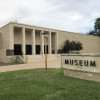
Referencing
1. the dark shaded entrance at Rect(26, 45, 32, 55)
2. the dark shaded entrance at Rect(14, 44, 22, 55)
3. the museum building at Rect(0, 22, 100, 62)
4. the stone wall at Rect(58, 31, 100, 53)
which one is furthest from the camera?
the stone wall at Rect(58, 31, 100, 53)

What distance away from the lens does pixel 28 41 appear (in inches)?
1303

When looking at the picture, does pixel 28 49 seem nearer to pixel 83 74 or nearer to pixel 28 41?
pixel 28 41

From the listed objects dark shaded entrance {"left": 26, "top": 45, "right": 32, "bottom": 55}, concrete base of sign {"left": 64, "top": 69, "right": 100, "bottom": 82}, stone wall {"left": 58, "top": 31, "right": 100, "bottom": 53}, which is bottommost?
concrete base of sign {"left": 64, "top": 69, "right": 100, "bottom": 82}

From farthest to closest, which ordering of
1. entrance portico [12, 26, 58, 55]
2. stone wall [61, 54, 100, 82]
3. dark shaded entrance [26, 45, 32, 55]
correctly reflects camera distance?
dark shaded entrance [26, 45, 32, 55], entrance portico [12, 26, 58, 55], stone wall [61, 54, 100, 82]

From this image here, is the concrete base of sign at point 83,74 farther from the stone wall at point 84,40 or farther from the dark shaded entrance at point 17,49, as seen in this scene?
the stone wall at point 84,40

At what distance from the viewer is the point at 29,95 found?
4949mm

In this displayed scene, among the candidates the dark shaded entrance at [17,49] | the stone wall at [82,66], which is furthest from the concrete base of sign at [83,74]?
the dark shaded entrance at [17,49]

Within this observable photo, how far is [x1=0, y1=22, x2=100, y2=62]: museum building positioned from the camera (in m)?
26.0

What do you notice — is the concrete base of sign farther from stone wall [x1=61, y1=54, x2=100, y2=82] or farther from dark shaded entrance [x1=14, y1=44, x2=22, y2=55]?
dark shaded entrance [x1=14, y1=44, x2=22, y2=55]

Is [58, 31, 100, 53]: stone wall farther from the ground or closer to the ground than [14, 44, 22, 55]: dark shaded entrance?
farther from the ground

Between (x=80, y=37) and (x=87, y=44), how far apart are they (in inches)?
183

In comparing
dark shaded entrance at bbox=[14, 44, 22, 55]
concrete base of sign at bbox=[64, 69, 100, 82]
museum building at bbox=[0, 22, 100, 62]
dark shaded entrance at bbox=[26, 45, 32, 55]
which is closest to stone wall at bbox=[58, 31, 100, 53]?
museum building at bbox=[0, 22, 100, 62]

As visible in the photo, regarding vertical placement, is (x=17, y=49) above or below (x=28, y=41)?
below

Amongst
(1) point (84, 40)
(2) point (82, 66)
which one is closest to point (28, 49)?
(1) point (84, 40)
